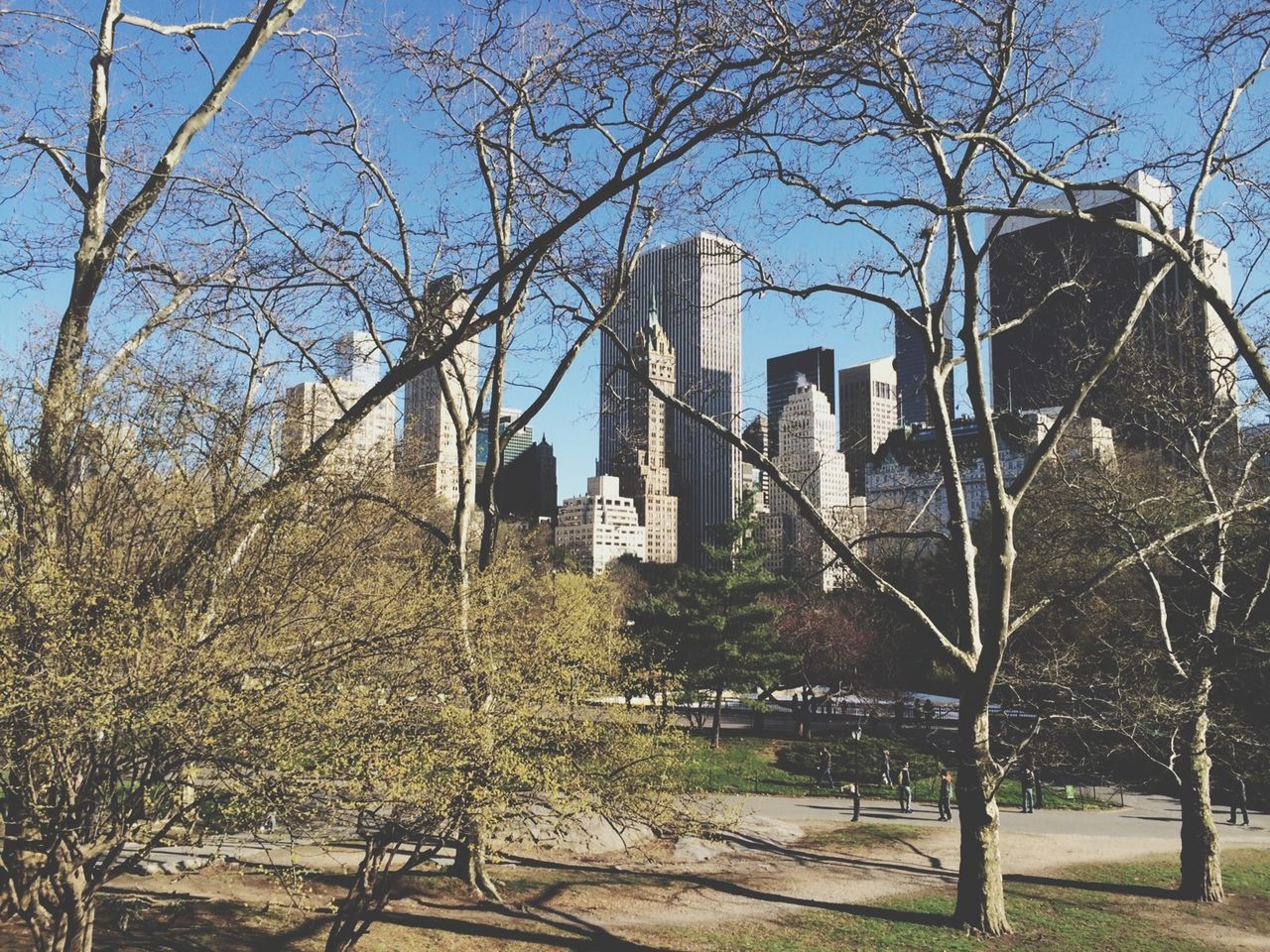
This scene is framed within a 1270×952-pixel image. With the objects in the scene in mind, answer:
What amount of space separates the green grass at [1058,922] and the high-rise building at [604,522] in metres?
142

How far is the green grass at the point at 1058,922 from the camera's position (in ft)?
36.6

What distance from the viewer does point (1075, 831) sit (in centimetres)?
1981

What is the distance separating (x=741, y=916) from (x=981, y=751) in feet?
13.8

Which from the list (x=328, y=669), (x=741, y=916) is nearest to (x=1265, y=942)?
(x=741, y=916)

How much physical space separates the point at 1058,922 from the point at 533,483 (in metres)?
137

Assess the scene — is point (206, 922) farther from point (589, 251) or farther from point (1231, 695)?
point (1231, 695)

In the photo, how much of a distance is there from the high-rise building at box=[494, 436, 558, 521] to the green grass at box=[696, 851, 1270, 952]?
343 feet

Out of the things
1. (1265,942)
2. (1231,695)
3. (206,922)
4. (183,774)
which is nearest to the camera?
(183,774)

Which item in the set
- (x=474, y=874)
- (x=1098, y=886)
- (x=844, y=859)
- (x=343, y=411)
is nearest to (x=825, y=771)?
(x=844, y=859)

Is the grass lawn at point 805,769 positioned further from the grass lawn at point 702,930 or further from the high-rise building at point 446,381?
the high-rise building at point 446,381

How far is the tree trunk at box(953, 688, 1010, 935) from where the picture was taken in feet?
35.3

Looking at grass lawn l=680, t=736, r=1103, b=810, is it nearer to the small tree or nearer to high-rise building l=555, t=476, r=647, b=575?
the small tree

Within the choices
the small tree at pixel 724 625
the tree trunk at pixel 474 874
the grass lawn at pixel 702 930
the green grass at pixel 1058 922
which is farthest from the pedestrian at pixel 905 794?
the tree trunk at pixel 474 874

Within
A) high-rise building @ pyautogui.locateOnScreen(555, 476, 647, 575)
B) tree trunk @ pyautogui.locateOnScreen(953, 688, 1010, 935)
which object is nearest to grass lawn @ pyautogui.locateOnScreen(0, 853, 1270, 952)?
tree trunk @ pyautogui.locateOnScreen(953, 688, 1010, 935)
